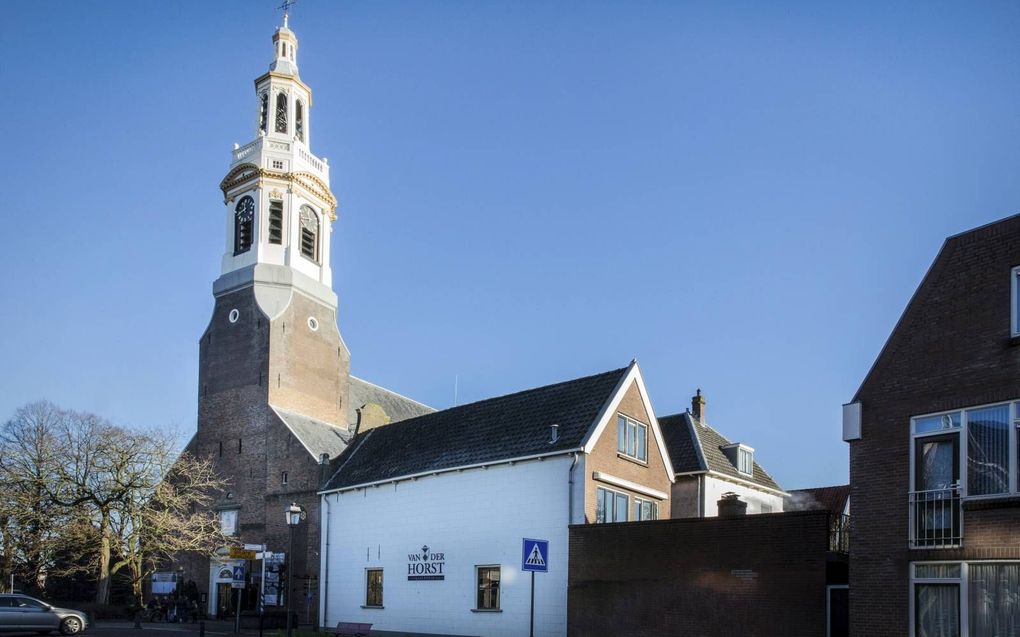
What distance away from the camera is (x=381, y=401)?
54.8m

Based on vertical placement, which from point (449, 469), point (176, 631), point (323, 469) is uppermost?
point (449, 469)

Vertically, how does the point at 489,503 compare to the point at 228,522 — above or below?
above

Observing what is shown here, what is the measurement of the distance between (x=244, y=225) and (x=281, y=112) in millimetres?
6764

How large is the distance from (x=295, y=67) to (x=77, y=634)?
32417 mm

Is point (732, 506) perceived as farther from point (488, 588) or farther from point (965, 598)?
point (965, 598)

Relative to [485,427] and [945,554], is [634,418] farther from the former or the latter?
[945,554]

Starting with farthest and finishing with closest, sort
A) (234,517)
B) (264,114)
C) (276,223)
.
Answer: (264,114) → (276,223) → (234,517)

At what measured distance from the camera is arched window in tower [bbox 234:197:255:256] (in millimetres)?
49594

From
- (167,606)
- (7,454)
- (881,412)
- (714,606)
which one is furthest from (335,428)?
(881,412)

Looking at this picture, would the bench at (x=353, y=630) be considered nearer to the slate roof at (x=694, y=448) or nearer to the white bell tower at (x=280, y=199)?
the slate roof at (x=694, y=448)

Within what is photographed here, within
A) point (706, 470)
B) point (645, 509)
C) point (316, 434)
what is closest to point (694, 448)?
point (706, 470)

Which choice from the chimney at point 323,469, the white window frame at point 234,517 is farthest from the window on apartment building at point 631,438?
the white window frame at point 234,517

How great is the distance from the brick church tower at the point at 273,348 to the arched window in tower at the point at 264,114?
7cm

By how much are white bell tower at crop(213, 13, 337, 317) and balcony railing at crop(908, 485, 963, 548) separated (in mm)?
35097
